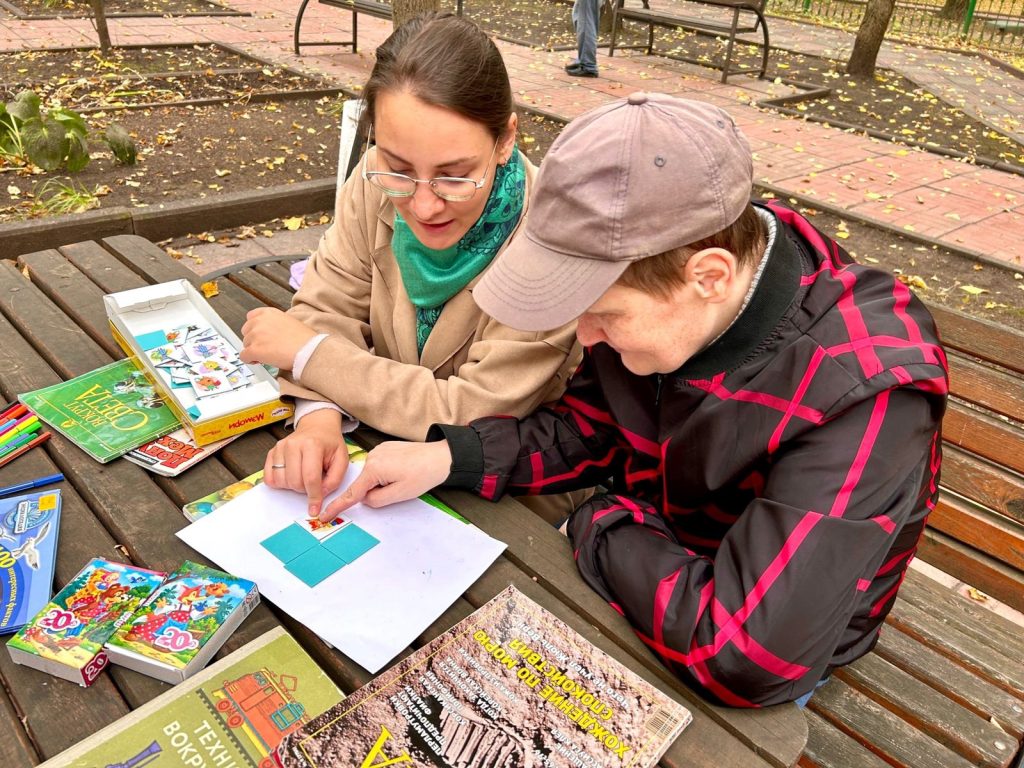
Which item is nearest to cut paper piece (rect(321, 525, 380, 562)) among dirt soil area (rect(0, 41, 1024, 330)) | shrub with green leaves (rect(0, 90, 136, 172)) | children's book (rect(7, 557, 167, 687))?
children's book (rect(7, 557, 167, 687))

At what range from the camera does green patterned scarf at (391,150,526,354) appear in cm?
172

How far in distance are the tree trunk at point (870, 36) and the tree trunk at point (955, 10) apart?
327 inches

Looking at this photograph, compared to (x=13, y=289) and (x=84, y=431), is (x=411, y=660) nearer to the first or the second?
(x=84, y=431)

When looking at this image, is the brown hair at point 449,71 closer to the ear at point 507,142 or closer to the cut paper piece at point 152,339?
the ear at point 507,142

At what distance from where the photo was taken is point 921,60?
11.5 metres

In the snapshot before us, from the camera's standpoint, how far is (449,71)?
1535mm

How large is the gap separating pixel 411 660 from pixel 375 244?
3.44 ft

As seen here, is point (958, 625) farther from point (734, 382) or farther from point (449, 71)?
point (449, 71)

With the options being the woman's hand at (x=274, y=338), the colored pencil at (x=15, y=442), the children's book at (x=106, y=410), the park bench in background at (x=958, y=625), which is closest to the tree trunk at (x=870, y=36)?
the park bench in background at (x=958, y=625)

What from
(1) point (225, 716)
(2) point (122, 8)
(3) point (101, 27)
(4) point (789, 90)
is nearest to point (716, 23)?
(4) point (789, 90)

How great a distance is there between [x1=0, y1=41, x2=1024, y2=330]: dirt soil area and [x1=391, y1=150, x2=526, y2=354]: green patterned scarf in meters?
3.03

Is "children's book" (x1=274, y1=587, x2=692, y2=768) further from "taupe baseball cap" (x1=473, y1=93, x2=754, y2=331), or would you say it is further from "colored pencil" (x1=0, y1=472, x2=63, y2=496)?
"colored pencil" (x1=0, y1=472, x2=63, y2=496)

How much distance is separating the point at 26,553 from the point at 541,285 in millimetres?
924

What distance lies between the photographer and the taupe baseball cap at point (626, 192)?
1.08m
